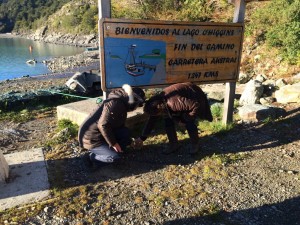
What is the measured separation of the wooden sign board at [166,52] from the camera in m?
4.50

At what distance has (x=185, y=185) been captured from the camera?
13.1 feet

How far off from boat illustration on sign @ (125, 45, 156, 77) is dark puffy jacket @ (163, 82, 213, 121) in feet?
1.55

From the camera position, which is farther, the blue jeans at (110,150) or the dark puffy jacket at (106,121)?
the blue jeans at (110,150)

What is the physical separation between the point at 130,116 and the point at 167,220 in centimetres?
261

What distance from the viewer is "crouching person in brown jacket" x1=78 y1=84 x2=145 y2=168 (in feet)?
13.8

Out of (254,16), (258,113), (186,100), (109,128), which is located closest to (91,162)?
(109,128)

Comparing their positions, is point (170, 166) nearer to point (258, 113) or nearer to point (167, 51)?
point (167, 51)

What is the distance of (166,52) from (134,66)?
561mm

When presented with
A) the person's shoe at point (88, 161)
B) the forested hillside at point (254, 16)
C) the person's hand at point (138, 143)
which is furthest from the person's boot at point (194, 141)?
the forested hillside at point (254, 16)

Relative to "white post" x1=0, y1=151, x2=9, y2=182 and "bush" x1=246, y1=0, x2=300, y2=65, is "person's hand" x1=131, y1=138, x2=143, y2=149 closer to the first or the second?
"white post" x1=0, y1=151, x2=9, y2=182

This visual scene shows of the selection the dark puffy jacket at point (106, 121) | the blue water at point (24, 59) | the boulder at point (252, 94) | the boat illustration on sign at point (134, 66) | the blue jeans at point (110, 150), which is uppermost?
the boat illustration on sign at point (134, 66)

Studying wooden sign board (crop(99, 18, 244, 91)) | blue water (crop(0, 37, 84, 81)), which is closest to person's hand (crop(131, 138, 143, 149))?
wooden sign board (crop(99, 18, 244, 91))

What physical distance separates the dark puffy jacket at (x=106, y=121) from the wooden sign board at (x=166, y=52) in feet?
1.45

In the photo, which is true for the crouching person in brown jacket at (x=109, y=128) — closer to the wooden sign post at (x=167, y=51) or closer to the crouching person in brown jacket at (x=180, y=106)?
the crouching person in brown jacket at (x=180, y=106)
